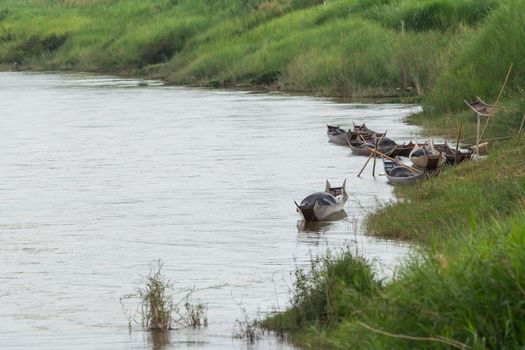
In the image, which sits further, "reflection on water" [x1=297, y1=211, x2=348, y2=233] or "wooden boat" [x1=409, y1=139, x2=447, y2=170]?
"wooden boat" [x1=409, y1=139, x2=447, y2=170]

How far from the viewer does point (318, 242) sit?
15.9 meters

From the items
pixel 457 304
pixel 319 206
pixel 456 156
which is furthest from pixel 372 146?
pixel 457 304

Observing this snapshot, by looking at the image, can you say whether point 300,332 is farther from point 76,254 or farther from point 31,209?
point 31,209

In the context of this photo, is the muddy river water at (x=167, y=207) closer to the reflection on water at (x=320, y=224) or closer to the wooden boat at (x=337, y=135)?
the reflection on water at (x=320, y=224)

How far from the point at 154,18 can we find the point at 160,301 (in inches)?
1846

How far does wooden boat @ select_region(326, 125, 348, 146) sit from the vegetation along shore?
2.06 m

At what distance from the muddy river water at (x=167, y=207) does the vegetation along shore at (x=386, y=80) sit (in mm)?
711

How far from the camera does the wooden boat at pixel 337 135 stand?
26.4 meters

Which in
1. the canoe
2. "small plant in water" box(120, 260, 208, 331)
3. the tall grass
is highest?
the tall grass

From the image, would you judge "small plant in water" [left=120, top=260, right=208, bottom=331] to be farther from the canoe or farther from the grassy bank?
the grassy bank

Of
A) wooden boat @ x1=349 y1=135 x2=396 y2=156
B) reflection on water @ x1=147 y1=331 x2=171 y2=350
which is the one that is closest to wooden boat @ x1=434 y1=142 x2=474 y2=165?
wooden boat @ x1=349 y1=135 x2=396 y2=156

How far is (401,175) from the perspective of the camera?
66.0ft

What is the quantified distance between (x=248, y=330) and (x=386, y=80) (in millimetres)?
27621

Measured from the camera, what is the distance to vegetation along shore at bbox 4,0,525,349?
7.72m
